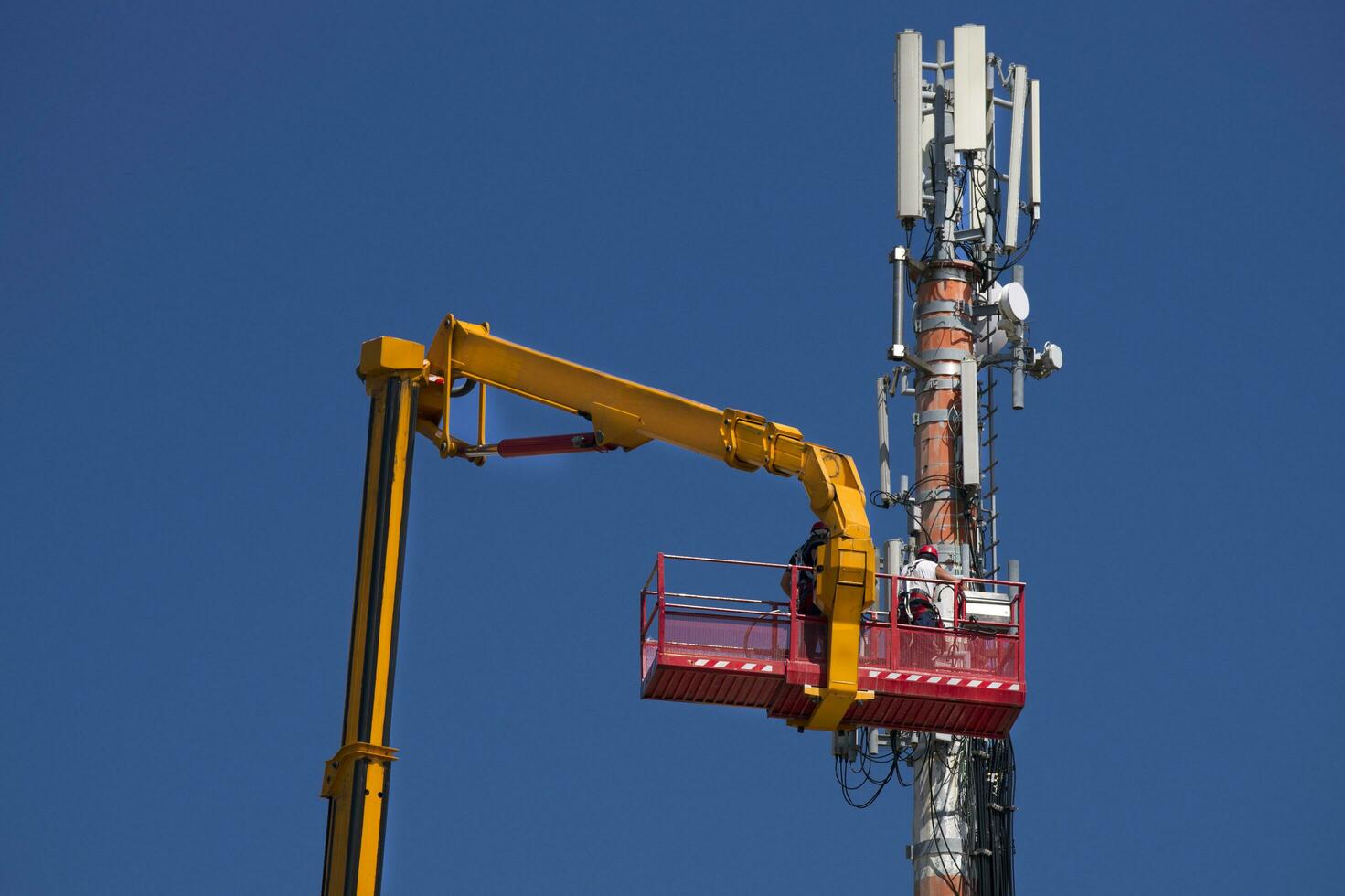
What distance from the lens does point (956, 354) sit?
50625 millimetres

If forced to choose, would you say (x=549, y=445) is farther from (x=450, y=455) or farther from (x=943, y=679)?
(x=943, y=679)

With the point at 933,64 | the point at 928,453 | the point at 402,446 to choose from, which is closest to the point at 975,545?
the point at 928,453

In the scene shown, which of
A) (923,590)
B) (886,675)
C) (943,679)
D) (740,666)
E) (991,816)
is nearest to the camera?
(740,666)

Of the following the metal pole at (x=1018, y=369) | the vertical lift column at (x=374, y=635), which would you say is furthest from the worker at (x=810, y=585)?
the metal pole at (x=1018, y=369)

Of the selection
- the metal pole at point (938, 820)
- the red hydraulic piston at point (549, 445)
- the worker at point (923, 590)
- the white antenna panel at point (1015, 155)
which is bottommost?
the metal pole at point (938, 820)

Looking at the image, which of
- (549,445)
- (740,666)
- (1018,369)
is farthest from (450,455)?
(1018,369)

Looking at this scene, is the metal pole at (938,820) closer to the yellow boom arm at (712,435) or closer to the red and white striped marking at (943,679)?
the red and white striped marking at (943,679)

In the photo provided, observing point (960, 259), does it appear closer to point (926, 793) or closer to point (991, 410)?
point (991, 410)

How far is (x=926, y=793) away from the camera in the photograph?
48.1 meters

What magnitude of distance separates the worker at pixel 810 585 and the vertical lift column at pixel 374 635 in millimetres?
5523

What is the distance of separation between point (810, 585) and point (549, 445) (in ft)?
14.7

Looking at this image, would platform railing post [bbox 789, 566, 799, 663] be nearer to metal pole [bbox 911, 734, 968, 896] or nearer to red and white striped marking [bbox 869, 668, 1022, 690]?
red and white striped marking [bbox 869, 668, 1022, 690]

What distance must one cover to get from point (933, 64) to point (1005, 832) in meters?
13.5

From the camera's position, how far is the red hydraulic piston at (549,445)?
42.8 metres
